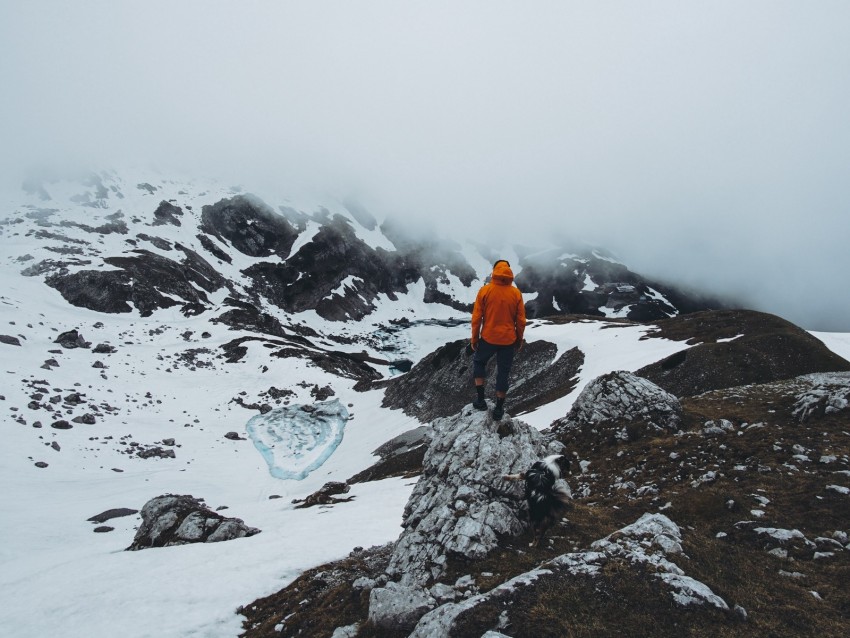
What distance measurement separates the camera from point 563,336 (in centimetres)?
6303

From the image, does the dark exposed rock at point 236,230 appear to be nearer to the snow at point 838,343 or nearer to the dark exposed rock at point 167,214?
the dark exposed rock at point 167,214

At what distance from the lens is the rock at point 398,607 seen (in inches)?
328

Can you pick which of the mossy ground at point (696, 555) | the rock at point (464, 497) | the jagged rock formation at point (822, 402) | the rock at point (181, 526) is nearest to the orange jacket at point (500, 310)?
the rock at point (464, 497)

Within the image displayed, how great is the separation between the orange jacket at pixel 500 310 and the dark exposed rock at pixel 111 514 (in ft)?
109

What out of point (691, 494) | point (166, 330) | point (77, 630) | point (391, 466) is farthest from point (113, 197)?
point (691, 494)

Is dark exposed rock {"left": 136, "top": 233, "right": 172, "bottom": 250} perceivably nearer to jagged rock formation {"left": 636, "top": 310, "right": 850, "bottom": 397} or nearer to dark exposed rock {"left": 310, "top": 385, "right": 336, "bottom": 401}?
dark exposed rock {"left": 310, "top": 385, "right": 336, "bottom": 401}

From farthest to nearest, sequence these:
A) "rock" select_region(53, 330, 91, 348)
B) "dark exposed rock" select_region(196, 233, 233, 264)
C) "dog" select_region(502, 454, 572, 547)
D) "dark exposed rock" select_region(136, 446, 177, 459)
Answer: "dark exposed rock" select_region(196, 233, 233, 264)
"rock" select_region(53, 330, 91, 348)
"dark exposed rock" select_region(136, 446, 177, 459)
"dog" select_region(502, 454, 572, 547)

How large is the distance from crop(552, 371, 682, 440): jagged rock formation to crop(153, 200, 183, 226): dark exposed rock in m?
193

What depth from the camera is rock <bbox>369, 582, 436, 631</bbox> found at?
8.33 m

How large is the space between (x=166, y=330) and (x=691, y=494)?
10416cm

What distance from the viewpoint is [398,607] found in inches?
339

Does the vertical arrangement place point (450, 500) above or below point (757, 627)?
above

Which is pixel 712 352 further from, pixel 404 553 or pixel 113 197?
pixel 113 197

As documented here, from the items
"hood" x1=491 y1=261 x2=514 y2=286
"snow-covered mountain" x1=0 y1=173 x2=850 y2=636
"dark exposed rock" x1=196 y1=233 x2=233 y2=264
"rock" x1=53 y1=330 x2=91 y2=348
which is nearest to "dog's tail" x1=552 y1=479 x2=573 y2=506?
"hood" x1=491 y1=261 x2=514 y2=286
